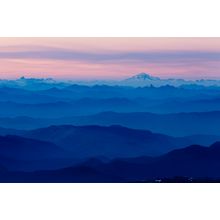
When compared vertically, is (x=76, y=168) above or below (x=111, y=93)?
below

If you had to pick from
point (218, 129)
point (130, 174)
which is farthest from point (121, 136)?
point (218, 129)

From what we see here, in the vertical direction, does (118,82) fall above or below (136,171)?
above

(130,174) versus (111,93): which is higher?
(111,93)

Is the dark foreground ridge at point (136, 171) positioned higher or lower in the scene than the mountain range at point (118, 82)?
lower

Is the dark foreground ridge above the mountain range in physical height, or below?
below
